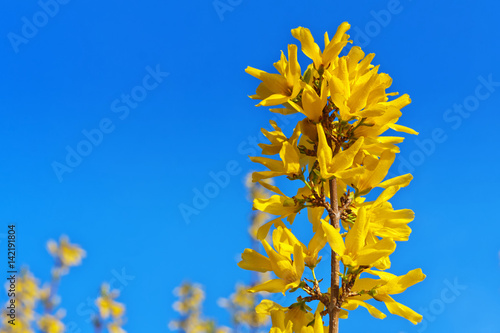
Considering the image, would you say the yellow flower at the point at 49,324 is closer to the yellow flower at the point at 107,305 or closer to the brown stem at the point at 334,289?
the yellow flower at the point at 107,305

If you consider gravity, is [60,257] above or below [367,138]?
above

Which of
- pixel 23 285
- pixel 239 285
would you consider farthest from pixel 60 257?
pixel 239 285

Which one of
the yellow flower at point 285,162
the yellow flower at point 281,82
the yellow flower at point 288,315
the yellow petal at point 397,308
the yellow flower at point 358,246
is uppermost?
the yellow flower at point 281,82

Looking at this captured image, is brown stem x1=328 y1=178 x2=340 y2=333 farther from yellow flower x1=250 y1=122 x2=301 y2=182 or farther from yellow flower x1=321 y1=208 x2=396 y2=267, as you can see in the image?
yellow flower x1=250 y1=122 x2=301 y2=182

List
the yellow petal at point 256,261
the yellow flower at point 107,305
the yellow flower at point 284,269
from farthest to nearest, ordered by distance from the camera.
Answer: the yellow flower at point 107,305
the yellow petal at point 256,261
the yellow flower at point 284,269

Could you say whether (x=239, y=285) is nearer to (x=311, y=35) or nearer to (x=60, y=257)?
(x=60, y=257)

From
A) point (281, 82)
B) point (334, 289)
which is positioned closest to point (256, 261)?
point (334, 289)

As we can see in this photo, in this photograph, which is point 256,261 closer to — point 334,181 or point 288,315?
point 288,315

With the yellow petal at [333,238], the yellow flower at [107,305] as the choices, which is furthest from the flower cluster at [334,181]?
the yellow flower at [107,305]

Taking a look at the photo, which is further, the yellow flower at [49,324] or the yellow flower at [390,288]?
the yellow flower at [49,324]
